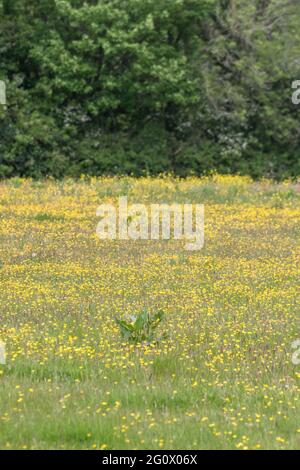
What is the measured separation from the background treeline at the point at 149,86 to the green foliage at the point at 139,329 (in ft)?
84.2

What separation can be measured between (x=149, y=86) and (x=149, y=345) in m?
27.6

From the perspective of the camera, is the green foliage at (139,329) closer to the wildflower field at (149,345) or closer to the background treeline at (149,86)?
the wildflower field at (149,345)

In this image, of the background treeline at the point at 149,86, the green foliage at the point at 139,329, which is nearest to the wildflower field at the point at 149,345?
the green foliage at the point at 139,329

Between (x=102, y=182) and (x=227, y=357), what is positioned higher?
(x=102, y=182)

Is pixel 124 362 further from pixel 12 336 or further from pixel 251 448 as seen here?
pixel 251 448

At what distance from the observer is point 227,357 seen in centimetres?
987

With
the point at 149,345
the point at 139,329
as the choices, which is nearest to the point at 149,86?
the point at 139,329

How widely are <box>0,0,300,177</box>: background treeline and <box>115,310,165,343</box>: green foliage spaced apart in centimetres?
2567

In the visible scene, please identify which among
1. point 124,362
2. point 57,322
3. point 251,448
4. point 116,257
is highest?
point 116,257

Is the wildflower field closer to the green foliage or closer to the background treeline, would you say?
the green foliage

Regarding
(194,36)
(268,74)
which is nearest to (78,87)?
(194,36)

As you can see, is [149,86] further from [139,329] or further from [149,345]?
[149,345]

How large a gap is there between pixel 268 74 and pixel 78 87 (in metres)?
8.57

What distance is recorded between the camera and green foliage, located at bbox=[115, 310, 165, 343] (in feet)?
34.5
